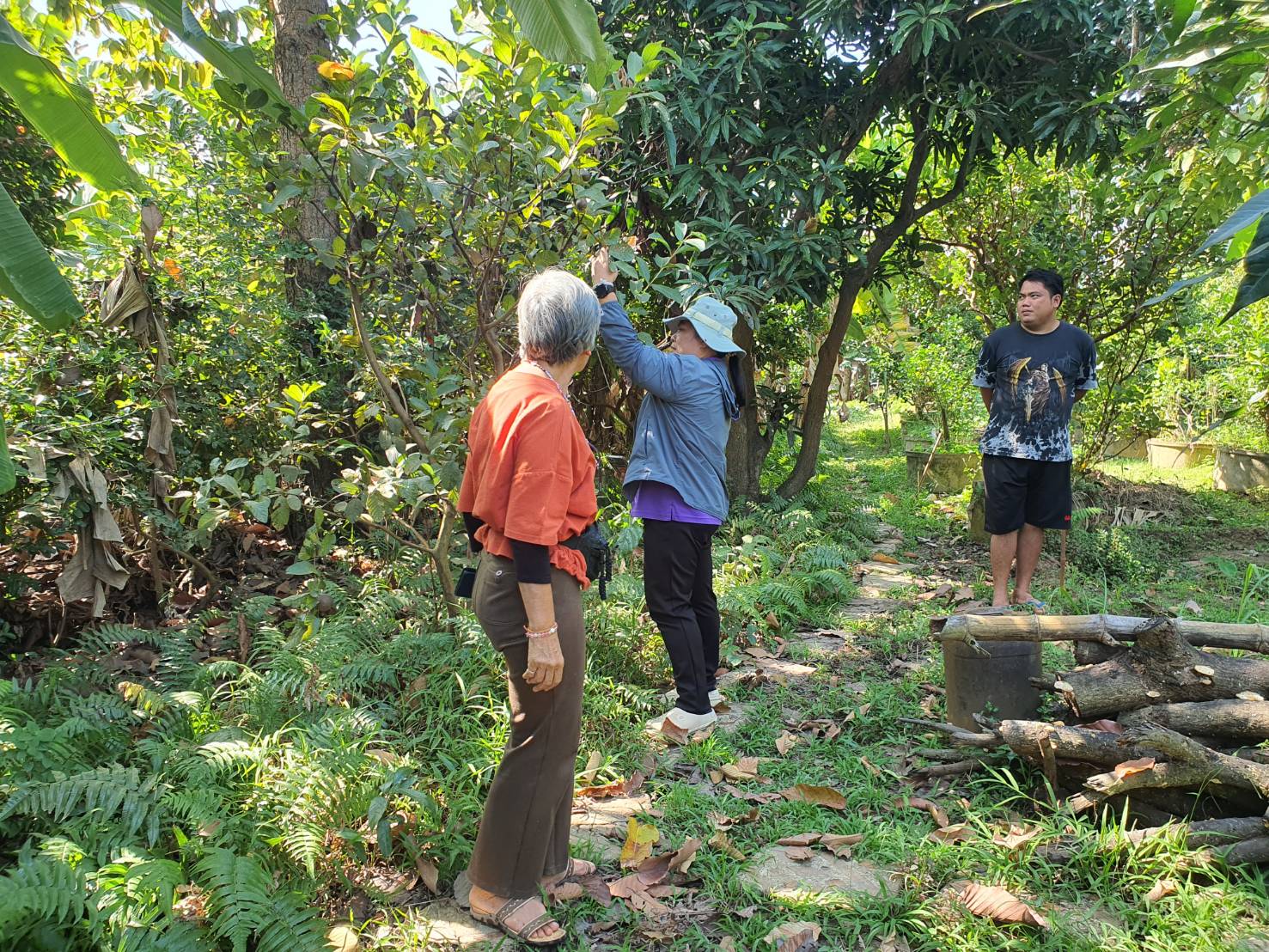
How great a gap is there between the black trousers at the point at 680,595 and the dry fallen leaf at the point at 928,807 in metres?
1.03

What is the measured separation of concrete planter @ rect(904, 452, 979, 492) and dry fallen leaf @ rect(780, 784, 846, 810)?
25.5ft

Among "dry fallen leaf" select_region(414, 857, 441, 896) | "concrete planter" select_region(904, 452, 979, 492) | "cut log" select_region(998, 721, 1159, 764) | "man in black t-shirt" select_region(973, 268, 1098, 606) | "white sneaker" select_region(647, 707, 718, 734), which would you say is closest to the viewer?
"dry fallen leaf" select_region(414, 857, 441, 896)

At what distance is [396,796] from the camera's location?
9.61 ft

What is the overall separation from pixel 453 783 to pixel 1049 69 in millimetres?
6835

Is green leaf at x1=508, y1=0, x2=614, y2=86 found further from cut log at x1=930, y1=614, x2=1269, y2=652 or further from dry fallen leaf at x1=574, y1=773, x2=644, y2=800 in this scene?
dry fallen leaf at x1=574, y1=773, x2=644, y2=800

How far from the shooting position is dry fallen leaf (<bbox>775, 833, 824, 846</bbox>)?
304 cm

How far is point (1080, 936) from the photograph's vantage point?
241cm

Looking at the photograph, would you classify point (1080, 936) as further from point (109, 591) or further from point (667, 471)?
point (109, 591)

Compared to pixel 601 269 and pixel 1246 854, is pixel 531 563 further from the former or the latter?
pixel 1246 854

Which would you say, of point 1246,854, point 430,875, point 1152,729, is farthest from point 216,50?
point 1246,854

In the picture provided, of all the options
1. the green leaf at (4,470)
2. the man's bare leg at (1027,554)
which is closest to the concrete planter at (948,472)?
the man's bare leg at (1027,554)

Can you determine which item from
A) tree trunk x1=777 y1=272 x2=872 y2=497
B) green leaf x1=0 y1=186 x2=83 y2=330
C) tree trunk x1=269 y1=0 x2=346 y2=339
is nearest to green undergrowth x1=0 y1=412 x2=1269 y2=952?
green leaf x1=0 y1=186 x2=83 y2=330

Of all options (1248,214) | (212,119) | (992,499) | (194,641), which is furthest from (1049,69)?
(194,641)

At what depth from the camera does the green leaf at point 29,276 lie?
2.42 metres
